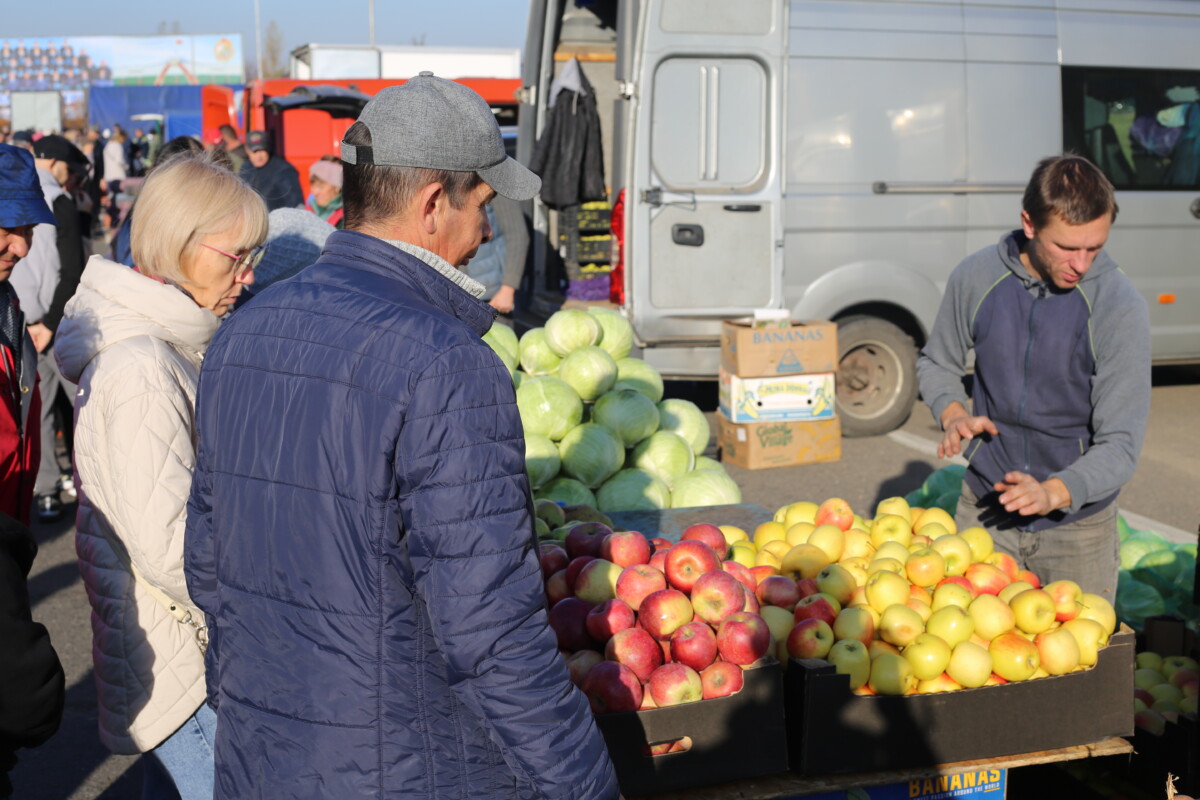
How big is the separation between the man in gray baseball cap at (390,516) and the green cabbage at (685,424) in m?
3.79

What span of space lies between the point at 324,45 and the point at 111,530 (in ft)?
73.3

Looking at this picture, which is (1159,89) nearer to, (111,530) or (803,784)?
(803,784)

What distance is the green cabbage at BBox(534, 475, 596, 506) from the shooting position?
4762mm

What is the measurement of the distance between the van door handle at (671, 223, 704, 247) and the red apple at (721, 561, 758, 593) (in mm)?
4617

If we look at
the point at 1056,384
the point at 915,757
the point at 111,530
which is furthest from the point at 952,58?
the point at 111,530

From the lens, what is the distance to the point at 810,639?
2658 millimetres

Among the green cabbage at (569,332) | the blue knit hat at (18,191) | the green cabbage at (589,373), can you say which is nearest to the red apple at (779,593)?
the blue knit hat at (18,191)

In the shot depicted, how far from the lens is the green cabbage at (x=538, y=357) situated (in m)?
5.61

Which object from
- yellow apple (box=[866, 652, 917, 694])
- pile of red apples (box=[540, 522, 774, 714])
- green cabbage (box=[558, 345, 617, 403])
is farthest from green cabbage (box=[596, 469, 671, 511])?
yellow apple (box=[866, 652, 917, 694])

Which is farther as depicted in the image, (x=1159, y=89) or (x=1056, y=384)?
(x=1159, y=89)

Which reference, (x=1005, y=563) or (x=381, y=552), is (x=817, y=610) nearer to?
(x=1005, y=563)

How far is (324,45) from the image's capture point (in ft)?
75.0

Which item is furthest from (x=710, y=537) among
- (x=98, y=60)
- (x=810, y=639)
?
(x=98, y=60)

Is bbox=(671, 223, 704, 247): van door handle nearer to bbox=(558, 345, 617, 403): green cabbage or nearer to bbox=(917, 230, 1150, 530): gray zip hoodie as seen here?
bbox=(558, 345, 617, 403): green cabbage
